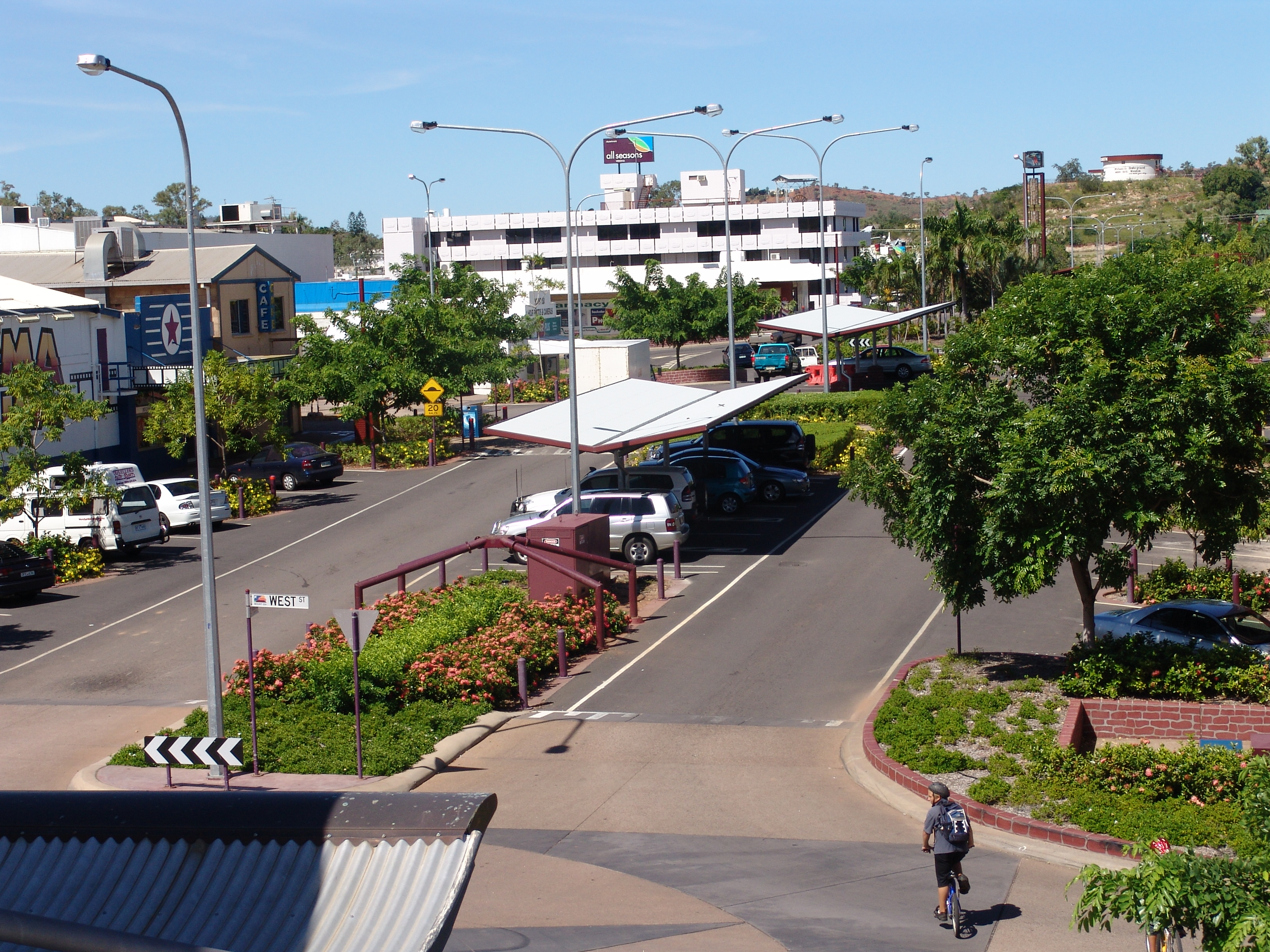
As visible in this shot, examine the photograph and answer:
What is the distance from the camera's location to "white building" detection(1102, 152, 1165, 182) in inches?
6998

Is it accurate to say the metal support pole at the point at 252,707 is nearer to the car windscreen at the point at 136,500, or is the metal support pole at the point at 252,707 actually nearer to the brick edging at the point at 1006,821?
the brick edging at the point at 1006,821

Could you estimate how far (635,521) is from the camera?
2603cm

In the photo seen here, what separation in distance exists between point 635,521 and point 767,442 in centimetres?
982

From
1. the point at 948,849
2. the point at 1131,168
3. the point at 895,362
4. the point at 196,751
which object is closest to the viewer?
the point at 948,849

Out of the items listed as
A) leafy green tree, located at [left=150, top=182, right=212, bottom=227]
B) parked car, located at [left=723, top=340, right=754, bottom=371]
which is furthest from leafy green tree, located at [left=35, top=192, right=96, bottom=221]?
parked car, located at [left=723, top=340, right=754, bottom=371]

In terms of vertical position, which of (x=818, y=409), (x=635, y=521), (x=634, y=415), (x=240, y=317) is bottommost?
(x=635, y=521)

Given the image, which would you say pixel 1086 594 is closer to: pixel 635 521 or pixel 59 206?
pixel 635 521

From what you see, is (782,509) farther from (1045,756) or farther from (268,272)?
(268,272)

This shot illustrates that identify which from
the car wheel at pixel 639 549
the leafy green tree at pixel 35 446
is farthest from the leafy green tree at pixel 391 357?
the car wheel at pixel 639 549

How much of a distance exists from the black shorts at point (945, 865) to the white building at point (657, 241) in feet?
270

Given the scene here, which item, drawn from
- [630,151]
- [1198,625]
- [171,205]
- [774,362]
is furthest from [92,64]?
[171,205]

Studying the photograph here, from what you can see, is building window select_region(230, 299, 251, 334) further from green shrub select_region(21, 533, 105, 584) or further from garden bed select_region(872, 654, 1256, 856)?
garden bed select_region(872, 654, 1256, 856)

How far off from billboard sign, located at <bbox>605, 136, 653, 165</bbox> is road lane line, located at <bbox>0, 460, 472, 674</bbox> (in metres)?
76.0

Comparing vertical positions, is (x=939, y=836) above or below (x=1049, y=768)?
above
